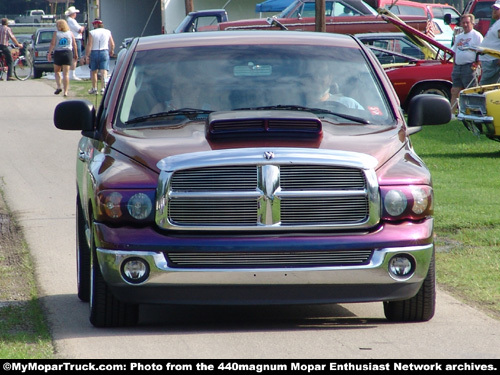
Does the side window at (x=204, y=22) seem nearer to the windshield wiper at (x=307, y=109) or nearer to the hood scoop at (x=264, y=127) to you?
the windshield wiper at (x=307, y=109)

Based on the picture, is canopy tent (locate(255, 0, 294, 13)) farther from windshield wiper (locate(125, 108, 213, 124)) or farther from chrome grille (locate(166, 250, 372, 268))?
chrome grille (locate(166, 250, 372, 268))

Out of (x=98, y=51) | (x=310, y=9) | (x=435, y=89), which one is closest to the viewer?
(x=435, y=89)

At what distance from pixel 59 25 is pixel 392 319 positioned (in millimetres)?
21576

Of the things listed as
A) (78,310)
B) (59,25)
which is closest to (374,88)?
(78,310)

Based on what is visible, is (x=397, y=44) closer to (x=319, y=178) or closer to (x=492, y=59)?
(x=492, y=59)

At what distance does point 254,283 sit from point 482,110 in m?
10.9

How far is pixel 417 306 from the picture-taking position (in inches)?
242

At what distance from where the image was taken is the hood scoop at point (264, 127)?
19.2ft

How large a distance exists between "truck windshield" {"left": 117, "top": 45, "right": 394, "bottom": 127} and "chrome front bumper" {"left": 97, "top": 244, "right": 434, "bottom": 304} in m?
1.17

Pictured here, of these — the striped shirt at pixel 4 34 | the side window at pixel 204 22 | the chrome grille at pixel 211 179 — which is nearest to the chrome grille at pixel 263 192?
the chrome grille at pixel 211 179

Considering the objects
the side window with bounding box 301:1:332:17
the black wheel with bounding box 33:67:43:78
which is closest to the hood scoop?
the side window with bounding box 301:1:332:17

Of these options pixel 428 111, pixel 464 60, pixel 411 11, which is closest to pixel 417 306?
pixel 428 111

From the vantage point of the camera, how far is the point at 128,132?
633cm

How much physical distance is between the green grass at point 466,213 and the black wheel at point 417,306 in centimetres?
65
